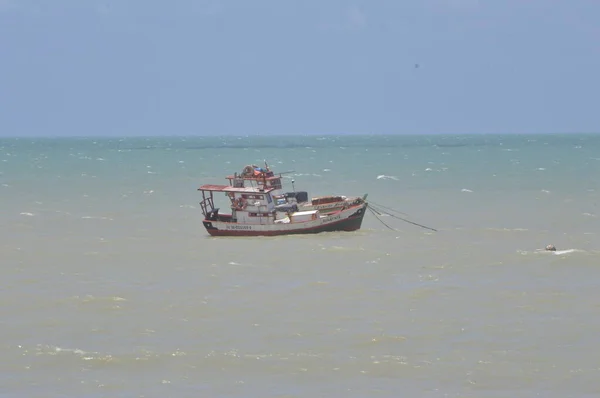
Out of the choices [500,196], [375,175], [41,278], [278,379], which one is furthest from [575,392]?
[375,175]

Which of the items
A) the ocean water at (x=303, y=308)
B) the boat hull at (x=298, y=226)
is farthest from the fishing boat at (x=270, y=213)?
the ocean water at (x=303, y=308)

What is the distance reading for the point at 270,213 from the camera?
46.9 metres

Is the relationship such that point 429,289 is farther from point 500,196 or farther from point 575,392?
point 500,196

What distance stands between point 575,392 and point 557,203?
40.7 metres

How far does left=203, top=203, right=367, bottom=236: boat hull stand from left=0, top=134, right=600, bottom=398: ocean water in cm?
74

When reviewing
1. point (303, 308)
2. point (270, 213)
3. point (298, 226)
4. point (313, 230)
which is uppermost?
point (270, 213)

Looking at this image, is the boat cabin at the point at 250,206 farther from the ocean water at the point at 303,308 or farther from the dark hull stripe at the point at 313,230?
the ocean water at the point at 303,308

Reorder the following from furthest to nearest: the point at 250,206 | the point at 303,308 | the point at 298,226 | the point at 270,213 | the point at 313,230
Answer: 1. the point at 250,206
2. the point at 270,213
3. the point at 313,230
4. the point at 298,226
5. the point at 303,308

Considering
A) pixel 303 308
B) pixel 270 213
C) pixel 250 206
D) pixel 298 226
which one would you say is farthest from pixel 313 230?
pixel 303 308

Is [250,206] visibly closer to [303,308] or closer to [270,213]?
[270,213]

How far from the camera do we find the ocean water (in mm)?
21391

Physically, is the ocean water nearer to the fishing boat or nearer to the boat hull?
the boat hull

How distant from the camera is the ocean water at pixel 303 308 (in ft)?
70.2

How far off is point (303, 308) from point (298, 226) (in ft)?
60.2
